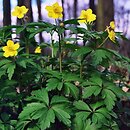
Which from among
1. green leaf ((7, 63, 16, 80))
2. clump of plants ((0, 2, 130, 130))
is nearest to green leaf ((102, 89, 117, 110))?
clump of plants ((0, 2, 130, 130))

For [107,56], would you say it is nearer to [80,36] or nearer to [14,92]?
[80,36]

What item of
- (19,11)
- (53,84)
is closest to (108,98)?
(53,84)

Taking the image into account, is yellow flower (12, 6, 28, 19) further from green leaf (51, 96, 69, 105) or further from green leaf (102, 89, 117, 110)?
green leaf (102, 89, 117, 110)

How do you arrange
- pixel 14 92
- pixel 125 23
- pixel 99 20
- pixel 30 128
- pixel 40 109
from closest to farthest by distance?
pixel 40 109 → pixel 30 128 → pixel 14 92 → pixel 99 20 → pixel 125 23

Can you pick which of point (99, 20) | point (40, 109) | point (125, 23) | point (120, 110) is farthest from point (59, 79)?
point (125, 23)

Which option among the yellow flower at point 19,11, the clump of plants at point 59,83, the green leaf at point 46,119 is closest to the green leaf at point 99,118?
the clump of plants at point 59,83

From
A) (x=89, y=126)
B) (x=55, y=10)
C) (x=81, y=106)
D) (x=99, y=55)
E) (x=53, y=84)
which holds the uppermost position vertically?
(x=55, y=10)

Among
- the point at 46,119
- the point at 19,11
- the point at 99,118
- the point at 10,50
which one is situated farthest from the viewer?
the point at 19,11

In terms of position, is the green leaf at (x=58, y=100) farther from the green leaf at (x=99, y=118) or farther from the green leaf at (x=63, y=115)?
the green leaf at (x=99, y=118)

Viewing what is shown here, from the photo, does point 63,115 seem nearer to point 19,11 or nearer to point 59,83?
point 59,83
